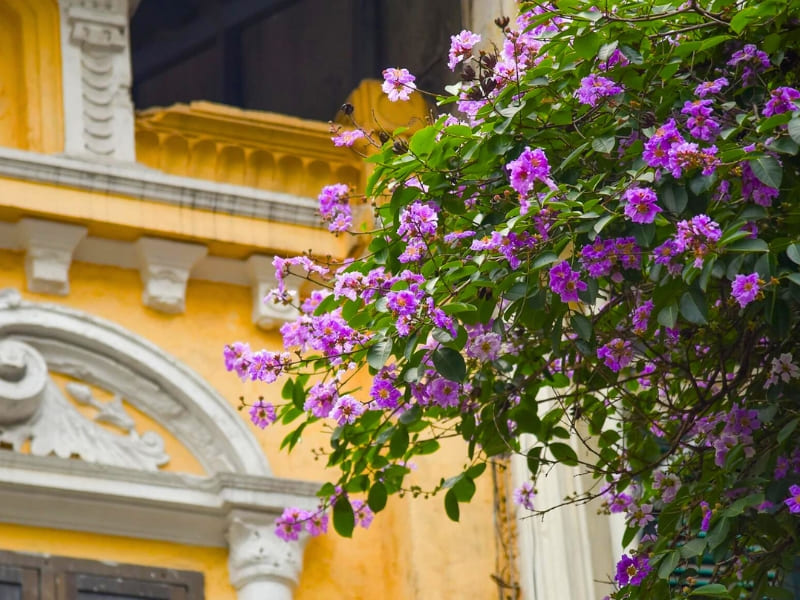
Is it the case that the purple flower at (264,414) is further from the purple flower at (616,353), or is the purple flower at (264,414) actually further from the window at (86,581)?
the window at (86,581)

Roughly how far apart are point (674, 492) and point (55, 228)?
11.8ft

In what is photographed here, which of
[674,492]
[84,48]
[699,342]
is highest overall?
[84,48]

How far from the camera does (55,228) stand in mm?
10328

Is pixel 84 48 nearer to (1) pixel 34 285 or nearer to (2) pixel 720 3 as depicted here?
(1) pixel 34 285

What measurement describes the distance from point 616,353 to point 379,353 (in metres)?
0.86

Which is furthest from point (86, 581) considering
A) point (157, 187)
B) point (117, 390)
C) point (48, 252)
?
point (157, 187)

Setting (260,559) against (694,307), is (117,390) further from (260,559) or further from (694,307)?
(694,307)

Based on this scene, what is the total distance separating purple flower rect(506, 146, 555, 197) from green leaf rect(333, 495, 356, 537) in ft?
5.28

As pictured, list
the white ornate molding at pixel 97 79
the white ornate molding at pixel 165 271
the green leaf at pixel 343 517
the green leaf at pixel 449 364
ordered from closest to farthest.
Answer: the green leaf at pixel 449 364
the green leaf at pixel 343 517
the white ornate molding at pixel 165 271
the white ornate molding at pixel 97 79

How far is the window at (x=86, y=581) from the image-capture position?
9.47 m

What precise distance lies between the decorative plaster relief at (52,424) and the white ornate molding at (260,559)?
0.47m

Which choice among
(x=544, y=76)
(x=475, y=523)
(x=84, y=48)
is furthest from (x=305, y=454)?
(x=544, y=76)

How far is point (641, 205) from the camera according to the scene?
274 inches

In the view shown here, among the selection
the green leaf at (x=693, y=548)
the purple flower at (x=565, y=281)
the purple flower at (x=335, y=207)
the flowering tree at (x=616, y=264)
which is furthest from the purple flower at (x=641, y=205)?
the purple flower at (x=335, y=207)
